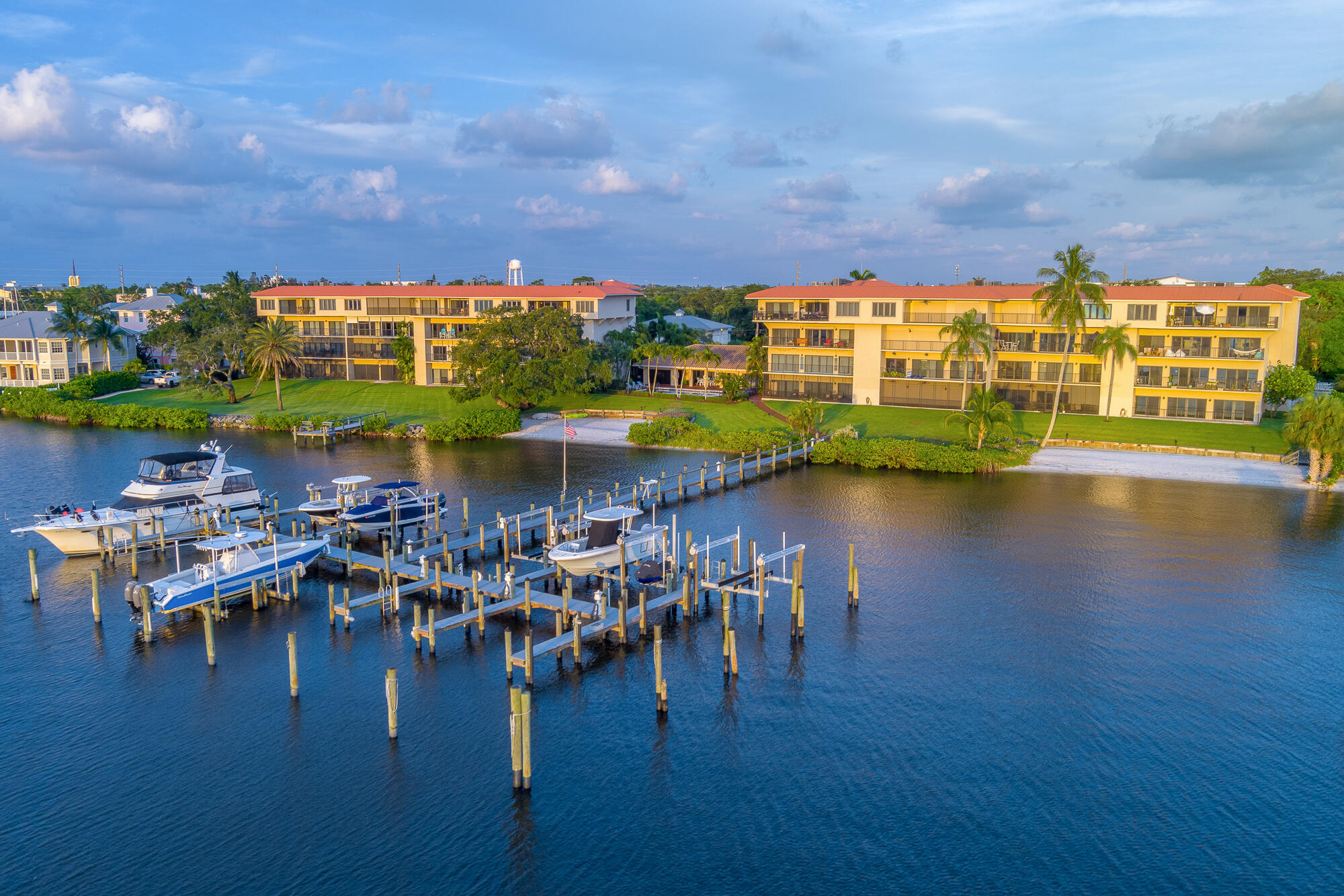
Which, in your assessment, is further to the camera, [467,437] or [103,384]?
[103,384]

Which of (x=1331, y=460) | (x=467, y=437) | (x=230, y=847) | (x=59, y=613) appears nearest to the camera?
(x=230, y=847)

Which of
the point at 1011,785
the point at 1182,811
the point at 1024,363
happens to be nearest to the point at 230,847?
the point at 1011,785

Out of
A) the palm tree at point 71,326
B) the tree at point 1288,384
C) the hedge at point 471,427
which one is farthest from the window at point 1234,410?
the palm tree at point 71,326

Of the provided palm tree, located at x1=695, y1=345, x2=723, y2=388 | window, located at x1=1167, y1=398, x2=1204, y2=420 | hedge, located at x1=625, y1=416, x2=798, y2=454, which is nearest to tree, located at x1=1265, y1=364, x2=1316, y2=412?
window, located at x1=1167, y1=398, x2=1204, y2=420

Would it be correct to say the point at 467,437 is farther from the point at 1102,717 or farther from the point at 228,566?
the point at 1102,717

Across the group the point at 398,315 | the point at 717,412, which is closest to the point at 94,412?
the point at 398,315

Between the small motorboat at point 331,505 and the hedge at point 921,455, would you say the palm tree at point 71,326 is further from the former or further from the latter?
the hedge at point 921,455
